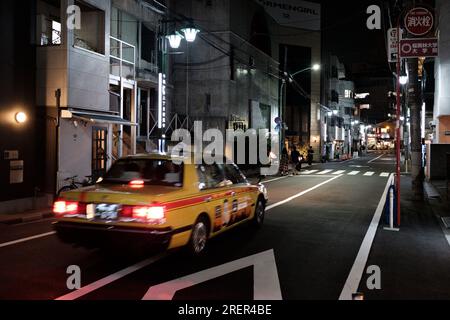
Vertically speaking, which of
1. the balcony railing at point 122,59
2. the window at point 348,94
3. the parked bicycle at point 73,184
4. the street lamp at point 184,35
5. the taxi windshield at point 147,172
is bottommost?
the parked bicycle at point 73,184

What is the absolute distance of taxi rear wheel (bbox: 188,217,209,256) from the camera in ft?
23.7

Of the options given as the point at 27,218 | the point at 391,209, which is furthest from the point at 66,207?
the point at 391,209

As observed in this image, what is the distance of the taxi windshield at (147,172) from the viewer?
7.39 m

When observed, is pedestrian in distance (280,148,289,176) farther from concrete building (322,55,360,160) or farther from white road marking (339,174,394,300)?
concrete building (322,55,360,160)

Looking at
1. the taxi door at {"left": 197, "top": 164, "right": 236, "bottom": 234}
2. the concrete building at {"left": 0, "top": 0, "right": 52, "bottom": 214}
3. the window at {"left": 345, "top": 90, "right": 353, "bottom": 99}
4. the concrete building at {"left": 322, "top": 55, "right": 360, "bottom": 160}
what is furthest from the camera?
the window at {"left": 345, "top": 90, "right": 353, "bottom": 99}

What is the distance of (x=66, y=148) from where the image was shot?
556 inches

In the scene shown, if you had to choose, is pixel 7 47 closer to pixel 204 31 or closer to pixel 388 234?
pixel 388 234

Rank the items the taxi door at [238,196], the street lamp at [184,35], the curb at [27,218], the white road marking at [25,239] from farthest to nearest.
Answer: the street lamp at [184,35], the curb at [27,218], the taxi door at [238,196], the white road marking at [25,239]

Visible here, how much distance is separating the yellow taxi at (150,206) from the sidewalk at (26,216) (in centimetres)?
460

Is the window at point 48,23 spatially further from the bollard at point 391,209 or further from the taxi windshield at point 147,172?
the bollard at point 391,209

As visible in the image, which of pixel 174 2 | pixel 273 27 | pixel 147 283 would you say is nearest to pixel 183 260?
pixel 147 283

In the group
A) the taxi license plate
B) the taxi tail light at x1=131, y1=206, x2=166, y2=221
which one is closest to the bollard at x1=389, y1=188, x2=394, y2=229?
the taxi tail light at x1=131, y1=206, x2=166, y2=221

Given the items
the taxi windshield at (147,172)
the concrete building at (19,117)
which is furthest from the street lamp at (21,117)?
the taxi windshield at (147,172)

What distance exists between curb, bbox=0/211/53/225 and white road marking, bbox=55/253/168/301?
5.41 metres
